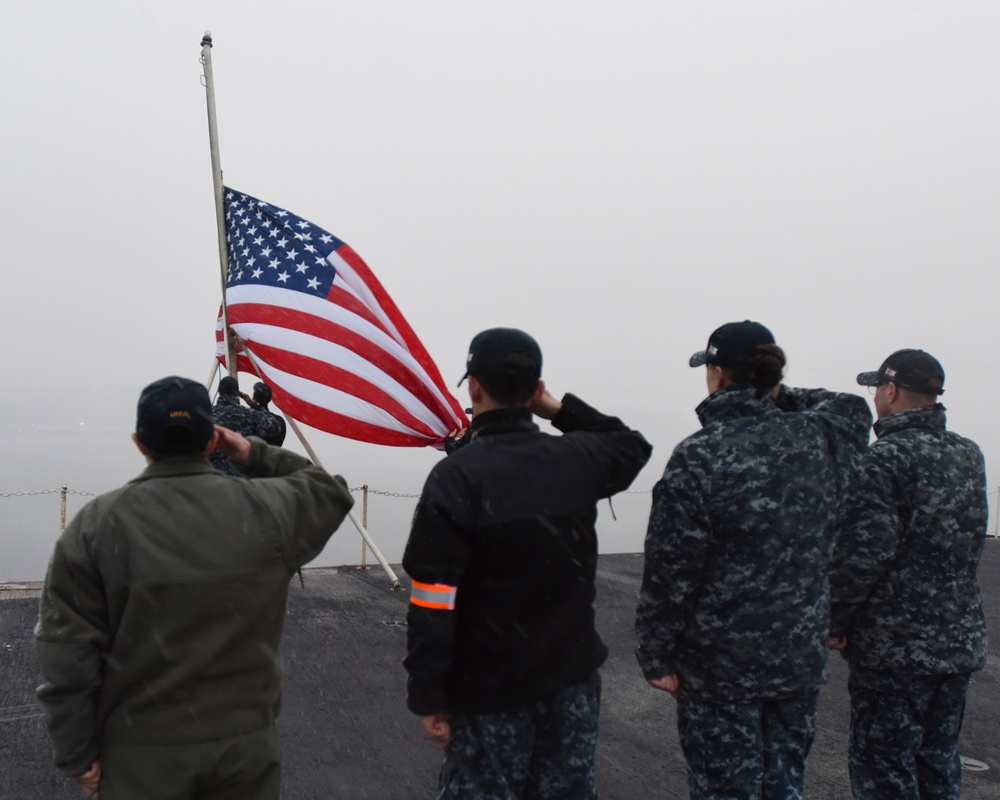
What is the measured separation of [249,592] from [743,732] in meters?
1.55

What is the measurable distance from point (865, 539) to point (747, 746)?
3.16ft

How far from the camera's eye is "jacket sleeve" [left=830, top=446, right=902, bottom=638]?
3094 millimetres

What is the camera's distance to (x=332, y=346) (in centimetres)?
652

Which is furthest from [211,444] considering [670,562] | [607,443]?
[670,562]

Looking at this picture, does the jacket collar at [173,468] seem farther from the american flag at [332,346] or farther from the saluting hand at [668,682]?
the american flag at [332,346]

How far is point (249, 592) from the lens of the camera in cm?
212

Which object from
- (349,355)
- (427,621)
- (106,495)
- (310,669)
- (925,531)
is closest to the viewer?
(106,495)

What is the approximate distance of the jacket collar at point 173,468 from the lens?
2.09 m

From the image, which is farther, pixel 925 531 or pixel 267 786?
pixel 925 531

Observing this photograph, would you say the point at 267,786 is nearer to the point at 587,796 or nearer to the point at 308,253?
the point at 587,796

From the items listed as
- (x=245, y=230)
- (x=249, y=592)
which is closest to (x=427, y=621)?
(x=249, y=592)

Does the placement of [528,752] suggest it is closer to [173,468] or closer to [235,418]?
[173,468]

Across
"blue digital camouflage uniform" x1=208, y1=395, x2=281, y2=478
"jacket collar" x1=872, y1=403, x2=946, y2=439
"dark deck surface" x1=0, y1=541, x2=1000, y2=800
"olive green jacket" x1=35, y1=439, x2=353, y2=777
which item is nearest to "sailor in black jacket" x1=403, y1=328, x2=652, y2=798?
"olive green jacket" x1=35, y1=439, x2=353, y2=777

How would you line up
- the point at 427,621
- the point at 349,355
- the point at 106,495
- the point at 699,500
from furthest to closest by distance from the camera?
the point at 349,355 < the point at 699,500 < the point at 427,621 < the point at 106,495
